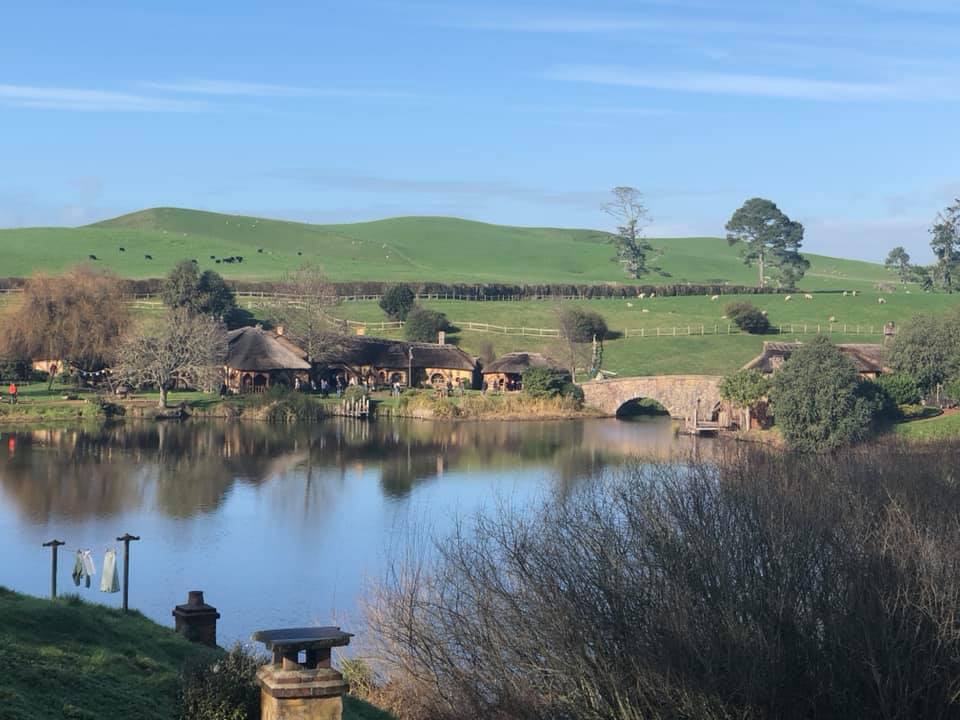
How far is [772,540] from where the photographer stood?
2056cm

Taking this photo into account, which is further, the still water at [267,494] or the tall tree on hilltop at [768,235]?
the tall tree on hilltop at [768,235]

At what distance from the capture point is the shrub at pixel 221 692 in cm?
1504

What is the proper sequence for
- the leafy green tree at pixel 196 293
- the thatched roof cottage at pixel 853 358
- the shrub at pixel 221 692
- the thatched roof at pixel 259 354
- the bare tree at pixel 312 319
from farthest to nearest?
the leafy green tree at pixel 196 293 → the bare tree at pixel 312 319 → the thatched roof at pixel 259 354 → the thatched roof cottage at pixel 853 358 → the shrub at pixel 221 692

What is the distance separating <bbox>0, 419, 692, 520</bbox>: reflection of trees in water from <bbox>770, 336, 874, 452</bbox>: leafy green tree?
511 cm

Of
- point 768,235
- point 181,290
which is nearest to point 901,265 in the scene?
point 768,235

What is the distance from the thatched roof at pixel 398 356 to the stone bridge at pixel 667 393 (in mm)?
9678

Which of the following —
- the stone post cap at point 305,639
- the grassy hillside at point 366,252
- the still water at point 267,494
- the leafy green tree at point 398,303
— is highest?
the grassy hillside at point 366,252

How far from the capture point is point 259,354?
247ft

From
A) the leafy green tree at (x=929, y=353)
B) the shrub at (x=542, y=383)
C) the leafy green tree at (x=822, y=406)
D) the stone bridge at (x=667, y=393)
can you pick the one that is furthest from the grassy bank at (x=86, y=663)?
the shrub at (x=542, y=383)

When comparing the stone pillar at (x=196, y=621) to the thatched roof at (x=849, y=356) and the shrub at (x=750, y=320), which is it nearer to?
the thatched roof at (x=849, y=356)

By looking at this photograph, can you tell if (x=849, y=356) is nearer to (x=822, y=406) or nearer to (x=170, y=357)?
(x=822, y=406)

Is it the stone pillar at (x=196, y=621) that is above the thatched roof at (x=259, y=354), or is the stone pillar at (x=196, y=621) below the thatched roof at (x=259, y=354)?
below

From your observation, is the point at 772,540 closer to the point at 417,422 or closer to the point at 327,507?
the point at 327,507

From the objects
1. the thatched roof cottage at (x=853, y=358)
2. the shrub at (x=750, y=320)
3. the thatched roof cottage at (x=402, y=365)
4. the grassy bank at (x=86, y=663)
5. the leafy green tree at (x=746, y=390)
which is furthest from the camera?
the shrub at (x=750, y=320)
